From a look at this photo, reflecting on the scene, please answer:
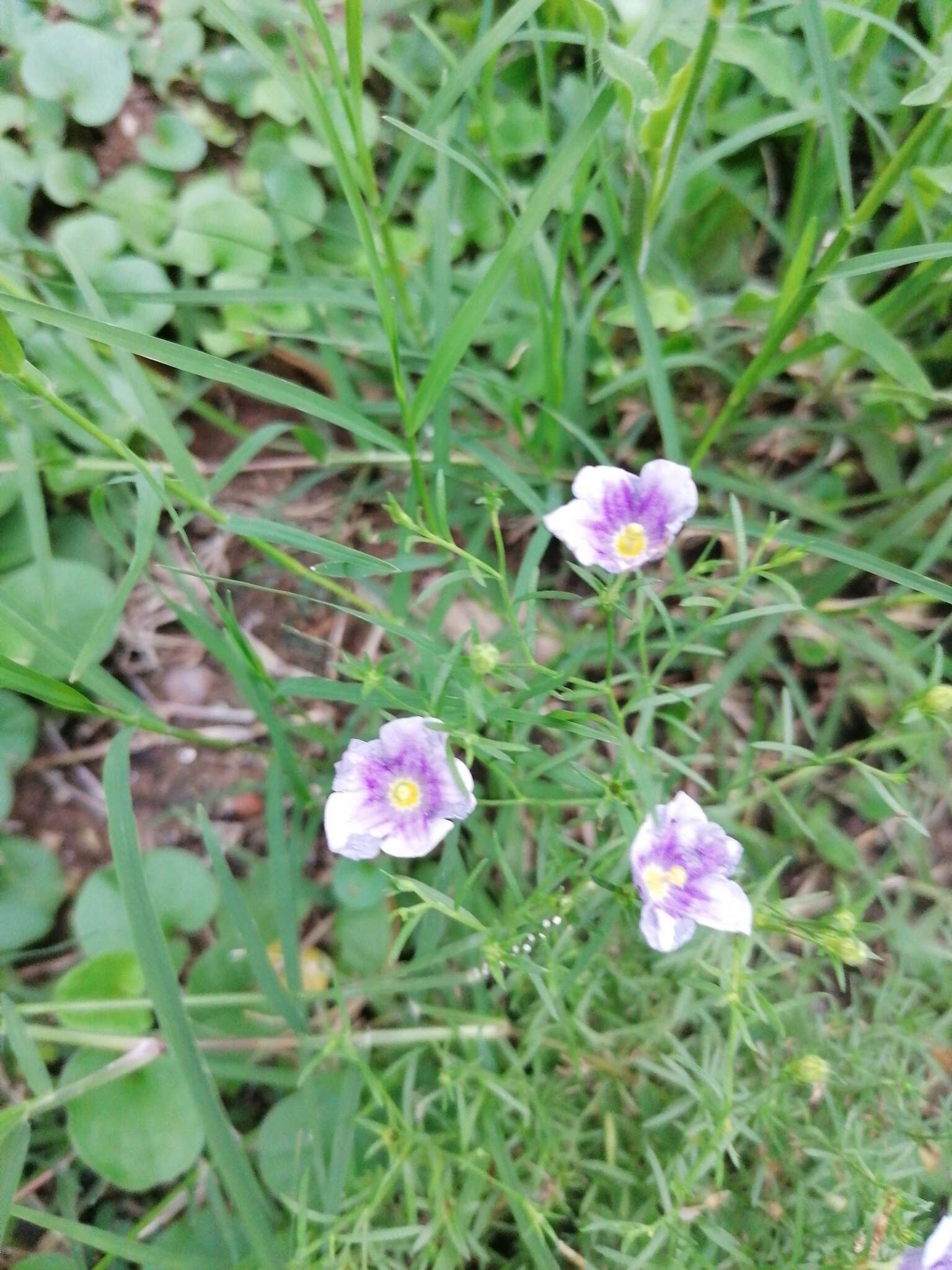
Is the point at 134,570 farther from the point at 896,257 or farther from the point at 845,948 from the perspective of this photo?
the point at 896,257

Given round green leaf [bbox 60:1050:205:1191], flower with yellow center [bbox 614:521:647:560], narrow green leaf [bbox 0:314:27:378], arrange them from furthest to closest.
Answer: round green leaf [bbox 60:1050:205:1191], flower with yellow center [bbox 614:521:647:560], narrow green leaf [bbox 0:314:27:378]

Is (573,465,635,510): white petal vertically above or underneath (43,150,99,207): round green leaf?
above

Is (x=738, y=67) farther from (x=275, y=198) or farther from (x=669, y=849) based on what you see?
(x=669, y=849)

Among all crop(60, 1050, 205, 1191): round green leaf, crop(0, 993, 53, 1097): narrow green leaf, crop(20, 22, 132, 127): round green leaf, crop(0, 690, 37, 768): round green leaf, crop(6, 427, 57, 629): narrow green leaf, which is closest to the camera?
crop(0, 993, 53, 1097): narrow green leaf

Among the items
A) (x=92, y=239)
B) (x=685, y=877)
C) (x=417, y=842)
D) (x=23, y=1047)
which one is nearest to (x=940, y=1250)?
(x=685, y=877)

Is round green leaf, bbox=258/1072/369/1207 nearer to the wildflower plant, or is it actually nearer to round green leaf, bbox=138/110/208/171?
the wildflower plant

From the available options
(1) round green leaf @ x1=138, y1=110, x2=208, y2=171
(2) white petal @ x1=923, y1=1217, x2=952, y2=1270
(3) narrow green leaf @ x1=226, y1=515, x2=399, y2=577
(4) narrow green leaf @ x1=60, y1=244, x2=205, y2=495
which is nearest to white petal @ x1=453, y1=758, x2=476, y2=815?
(3) narrow green leaf @ x1=226, y1=515, x2=399, y2=577

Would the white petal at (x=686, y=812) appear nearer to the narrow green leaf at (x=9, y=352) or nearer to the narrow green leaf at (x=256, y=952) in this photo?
the narrow green leaf at (x=256, y=952)

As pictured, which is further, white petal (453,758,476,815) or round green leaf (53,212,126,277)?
round green leaf (53,212,126,277)
